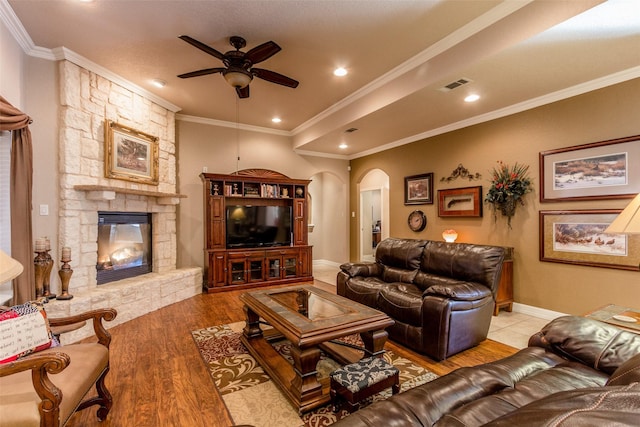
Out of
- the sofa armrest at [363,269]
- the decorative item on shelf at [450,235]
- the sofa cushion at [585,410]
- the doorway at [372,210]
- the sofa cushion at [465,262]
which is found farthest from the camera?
the doorway at [372,210]

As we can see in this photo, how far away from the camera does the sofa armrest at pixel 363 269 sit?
3900mm

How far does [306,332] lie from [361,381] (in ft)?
1.45

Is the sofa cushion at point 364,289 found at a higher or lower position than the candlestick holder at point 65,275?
lower


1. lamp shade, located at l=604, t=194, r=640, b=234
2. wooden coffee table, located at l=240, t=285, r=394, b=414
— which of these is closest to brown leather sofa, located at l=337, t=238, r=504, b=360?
wooden coffee table, located at l=240, t=285, r=394, b=414

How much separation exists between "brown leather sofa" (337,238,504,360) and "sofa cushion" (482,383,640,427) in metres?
2.04

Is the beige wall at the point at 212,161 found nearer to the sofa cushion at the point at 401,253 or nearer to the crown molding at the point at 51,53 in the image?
the crown molding at the point at 51,53

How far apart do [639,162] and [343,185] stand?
5.12 metres

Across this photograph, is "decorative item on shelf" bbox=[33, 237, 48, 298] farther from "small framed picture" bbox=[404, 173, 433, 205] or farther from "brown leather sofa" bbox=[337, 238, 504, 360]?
"small framed picture" bbox=[404, 173, 433, 205]

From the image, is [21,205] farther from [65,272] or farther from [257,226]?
[257,226]

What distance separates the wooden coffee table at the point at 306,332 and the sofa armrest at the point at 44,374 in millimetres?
1180

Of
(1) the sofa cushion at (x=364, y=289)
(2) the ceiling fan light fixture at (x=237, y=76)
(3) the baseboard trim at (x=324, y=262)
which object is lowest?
(3) the baseboard trim at (x=324, y=262)

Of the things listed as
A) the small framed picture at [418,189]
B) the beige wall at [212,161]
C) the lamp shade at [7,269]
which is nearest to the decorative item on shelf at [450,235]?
the small framed picture at [418,189]

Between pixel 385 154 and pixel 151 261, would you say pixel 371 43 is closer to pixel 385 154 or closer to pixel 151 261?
pixel 385 154

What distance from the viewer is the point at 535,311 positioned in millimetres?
3830
